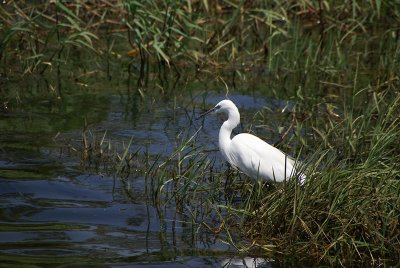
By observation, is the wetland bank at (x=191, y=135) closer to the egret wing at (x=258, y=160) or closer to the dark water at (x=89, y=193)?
the dark water at (x=89, y=193)

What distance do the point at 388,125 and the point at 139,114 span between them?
2.78m

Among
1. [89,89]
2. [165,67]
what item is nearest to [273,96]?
[165,67]

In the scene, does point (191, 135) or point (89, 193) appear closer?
point (89, 193)

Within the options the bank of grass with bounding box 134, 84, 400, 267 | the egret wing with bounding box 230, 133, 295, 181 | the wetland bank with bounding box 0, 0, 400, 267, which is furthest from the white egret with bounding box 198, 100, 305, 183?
the bank of grass with bounding box 134, 84, 400, 267

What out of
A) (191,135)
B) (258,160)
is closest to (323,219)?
(258,160)

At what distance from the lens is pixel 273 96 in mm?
11148

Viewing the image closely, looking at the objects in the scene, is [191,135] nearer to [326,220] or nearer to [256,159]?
[256,159]

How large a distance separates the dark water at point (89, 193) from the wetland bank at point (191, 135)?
0.7 inches

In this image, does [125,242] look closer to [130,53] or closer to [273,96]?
[273,96]

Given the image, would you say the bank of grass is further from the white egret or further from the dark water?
the white egret

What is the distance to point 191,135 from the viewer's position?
31.7ft

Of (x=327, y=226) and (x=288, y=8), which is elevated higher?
(x=288, y=8)

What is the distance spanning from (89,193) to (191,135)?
6.44ft

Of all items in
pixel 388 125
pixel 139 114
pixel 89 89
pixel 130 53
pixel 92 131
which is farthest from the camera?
pixel 130 53
